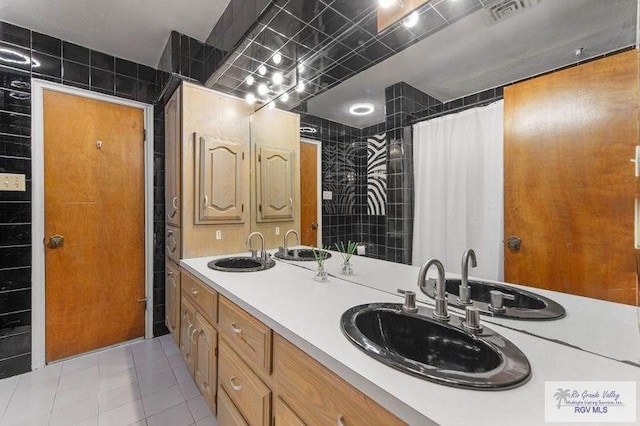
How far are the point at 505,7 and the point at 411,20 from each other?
36 centimetres

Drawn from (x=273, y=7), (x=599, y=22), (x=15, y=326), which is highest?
(x=273, y=7)

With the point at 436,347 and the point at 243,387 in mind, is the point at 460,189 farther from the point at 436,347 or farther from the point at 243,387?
the point at 243,387

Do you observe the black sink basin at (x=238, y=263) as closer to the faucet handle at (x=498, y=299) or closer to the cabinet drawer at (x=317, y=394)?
the cabinet drawer at (x=317, y=394)

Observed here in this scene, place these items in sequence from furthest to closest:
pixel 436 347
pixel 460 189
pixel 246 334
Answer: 1. pixel 246 334
2. pixel 460 189
3. pixel 436 347

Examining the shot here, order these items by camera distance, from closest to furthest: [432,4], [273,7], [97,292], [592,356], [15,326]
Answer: [592,356]
[432,4]
[273,7]
[15,326]
[97,292]

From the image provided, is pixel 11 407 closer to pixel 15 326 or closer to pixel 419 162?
pixel 15 326

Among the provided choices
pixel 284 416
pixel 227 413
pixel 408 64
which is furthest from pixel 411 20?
pixel 227 413

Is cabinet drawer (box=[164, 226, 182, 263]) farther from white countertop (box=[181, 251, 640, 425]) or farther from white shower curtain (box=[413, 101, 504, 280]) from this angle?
white shower curtain (box=[413, 101, 504, 280])

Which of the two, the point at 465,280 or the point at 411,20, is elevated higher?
the point at 411,20

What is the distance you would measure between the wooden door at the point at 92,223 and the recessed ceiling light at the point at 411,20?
7.71 feet

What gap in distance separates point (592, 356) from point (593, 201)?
38cm

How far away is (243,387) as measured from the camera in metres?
1.12

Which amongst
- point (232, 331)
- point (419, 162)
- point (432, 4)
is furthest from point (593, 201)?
point (232, 331)

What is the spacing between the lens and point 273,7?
4.83 feet
